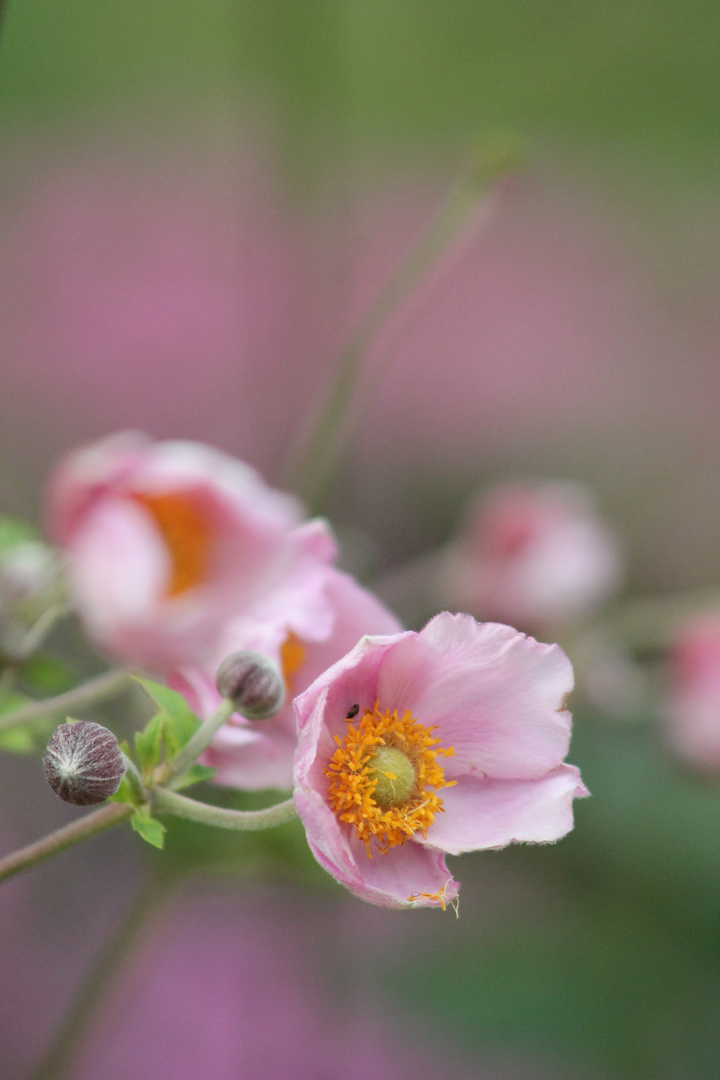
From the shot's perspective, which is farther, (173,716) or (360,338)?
(360,338)

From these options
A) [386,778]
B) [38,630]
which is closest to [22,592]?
[38,630]

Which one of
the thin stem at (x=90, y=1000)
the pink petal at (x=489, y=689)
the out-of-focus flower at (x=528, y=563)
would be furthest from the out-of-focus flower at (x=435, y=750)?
the out-of-focus flower at (x=528, y=563)

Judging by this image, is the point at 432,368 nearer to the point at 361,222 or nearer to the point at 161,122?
the point at 361,222

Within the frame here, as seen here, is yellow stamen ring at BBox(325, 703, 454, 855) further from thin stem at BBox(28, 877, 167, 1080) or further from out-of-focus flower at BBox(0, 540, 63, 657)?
thin stem at BBox(28, 877, 167, 1080)

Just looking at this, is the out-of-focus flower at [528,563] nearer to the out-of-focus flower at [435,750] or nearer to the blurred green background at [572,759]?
the blurred green background at [572,759]

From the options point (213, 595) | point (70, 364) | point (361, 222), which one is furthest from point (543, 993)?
point (361, 222)

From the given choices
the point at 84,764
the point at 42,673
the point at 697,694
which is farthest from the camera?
the point at 697,694

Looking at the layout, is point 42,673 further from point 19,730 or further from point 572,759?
point 572,759

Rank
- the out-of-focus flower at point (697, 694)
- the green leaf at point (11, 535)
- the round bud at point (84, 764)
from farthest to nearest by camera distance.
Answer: the out-of-focus flower at point (697, 694), the green leaf at point (11, 535), the round bud at point (84, 764)
